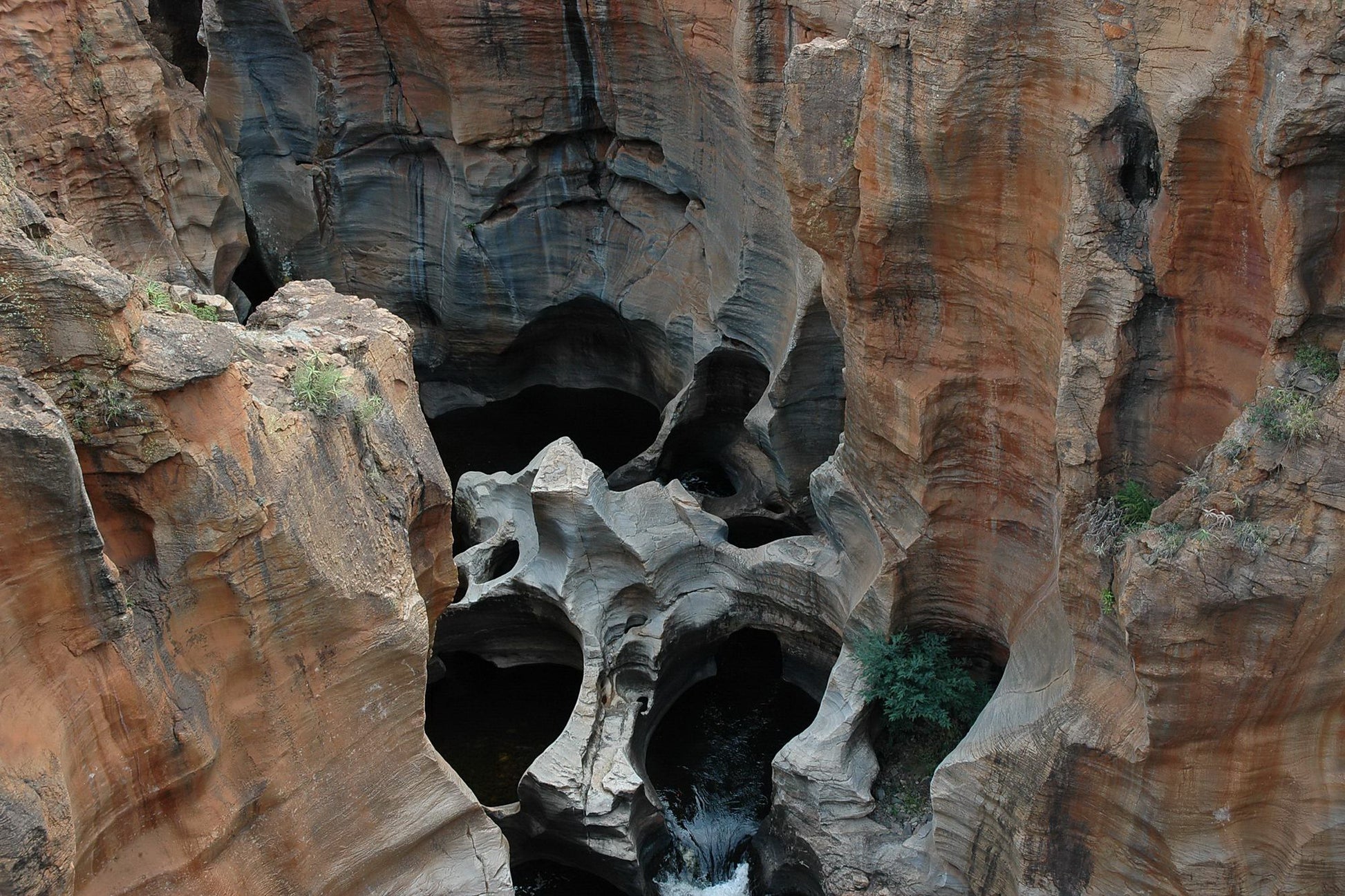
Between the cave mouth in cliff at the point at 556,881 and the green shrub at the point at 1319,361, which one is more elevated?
the green shrub at the point at 1319,361

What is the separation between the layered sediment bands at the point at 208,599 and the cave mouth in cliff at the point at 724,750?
378 cm

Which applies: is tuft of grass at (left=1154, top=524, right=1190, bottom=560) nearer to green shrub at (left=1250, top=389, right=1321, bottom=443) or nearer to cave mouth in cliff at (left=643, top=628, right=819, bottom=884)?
green shrub at (left=1250, top=389, right=1321, bottom=443)

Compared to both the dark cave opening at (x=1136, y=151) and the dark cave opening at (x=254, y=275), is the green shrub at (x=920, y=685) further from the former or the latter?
the dark cave opening at (x=254, y=275)

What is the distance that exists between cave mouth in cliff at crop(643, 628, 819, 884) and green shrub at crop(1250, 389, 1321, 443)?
23.7 ft

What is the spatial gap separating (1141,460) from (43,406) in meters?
7.45

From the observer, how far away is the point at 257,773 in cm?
859

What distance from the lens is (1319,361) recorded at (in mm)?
8008

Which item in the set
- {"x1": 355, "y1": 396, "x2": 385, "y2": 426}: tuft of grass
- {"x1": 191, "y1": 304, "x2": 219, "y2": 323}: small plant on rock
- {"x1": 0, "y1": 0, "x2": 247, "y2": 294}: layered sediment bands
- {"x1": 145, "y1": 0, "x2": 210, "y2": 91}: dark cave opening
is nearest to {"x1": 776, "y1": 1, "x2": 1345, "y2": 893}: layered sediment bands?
{"x1": 355, "y1": 396, "x2": 385, "y2": 426}: tuft of grass

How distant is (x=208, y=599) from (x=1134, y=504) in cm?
653

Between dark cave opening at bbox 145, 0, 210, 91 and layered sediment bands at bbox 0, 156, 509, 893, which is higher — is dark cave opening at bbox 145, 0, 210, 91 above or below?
above

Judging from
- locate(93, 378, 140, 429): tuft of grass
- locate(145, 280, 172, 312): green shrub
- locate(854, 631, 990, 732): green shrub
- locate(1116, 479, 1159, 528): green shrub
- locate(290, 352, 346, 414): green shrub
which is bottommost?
locate(854, 631, 990, 732): green shrub

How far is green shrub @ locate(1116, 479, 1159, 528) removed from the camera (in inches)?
369

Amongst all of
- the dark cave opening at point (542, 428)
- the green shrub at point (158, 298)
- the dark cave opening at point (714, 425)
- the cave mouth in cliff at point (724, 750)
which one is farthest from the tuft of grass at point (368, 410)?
the dark cave opening at point (542, 428)

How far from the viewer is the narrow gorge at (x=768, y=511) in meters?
7.70
